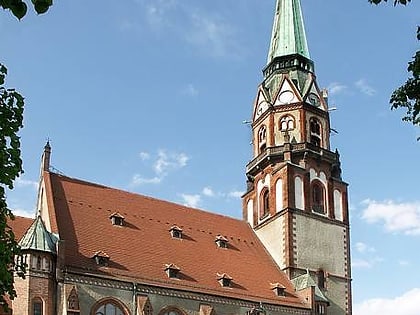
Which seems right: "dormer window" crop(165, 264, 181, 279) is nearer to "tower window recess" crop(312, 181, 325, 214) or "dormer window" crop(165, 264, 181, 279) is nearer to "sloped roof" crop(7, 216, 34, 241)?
"sloped roof" crop(7, 216, 34, 241)

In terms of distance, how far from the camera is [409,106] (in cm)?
1059

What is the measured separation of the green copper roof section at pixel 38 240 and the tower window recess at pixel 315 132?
65.5 ft

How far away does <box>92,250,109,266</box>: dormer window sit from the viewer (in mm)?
34438

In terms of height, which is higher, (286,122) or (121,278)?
(286,122)

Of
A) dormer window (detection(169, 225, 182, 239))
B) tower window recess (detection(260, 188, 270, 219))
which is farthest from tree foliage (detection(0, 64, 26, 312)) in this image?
tower window recess (detection(260, 188, 270, 219))

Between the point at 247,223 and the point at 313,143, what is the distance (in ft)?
21.7

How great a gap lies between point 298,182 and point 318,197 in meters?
1.91

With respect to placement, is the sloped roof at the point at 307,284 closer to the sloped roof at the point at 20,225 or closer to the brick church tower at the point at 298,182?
the brick church tower at the point at 298,182

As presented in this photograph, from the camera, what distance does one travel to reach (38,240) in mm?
32656

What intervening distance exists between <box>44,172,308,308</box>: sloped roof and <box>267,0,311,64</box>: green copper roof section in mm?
13058

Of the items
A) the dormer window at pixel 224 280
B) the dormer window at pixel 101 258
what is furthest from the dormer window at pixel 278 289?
the dormer window at pixel 101 258

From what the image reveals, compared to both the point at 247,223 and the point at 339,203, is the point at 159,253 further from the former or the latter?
the point at 339,203

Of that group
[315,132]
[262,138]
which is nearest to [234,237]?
[262,138]

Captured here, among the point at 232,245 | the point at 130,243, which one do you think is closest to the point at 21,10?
the point at 130,243
